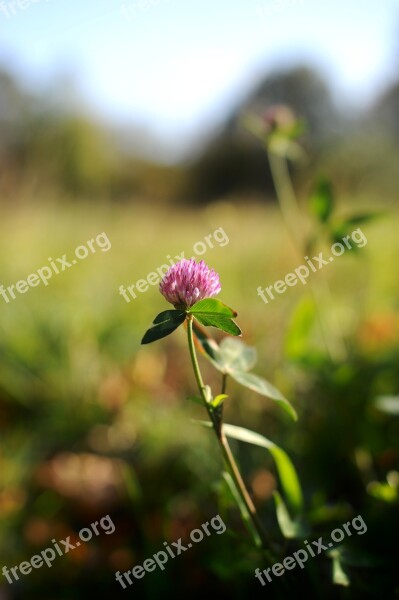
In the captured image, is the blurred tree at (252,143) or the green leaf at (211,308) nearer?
the green leaf at (211,308)

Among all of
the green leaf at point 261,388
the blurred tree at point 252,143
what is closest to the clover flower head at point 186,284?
the green leaf at point 261,388

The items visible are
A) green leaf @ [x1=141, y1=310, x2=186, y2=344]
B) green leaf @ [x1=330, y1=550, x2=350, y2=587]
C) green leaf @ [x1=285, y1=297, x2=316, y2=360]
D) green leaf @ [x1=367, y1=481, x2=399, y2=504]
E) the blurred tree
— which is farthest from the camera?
the blurred tree

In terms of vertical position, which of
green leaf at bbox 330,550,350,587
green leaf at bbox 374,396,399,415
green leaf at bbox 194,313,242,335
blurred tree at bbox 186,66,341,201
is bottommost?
green leaf at bbox 330,550,350,587

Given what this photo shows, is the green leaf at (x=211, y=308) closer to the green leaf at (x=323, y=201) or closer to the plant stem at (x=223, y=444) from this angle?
the plant stem at (x=223, y=444)

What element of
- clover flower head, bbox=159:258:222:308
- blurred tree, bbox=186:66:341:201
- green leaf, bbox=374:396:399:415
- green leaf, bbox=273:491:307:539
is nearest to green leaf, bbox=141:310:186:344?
clover flower head, bbox=159:258:222:308

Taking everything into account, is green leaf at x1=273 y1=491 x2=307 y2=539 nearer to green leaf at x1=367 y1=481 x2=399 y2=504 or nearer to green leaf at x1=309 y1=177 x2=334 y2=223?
green leaf at x1=367 y1=481 x2=399 y2=504

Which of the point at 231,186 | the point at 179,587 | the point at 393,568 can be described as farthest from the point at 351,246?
the point at 231,186

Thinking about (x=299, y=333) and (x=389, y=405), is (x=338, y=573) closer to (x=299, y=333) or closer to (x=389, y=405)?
(x=389, y=405)

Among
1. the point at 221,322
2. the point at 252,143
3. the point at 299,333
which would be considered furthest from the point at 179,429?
the point at 252,143
